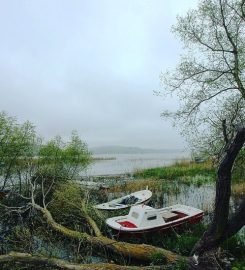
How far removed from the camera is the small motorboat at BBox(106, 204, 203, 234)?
45.6 ft

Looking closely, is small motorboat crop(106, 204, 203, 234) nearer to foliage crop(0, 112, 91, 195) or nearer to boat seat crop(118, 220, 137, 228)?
boat seat crop(118, 220, 137, 228)

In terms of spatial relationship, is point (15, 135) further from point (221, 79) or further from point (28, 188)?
point (221, 79)

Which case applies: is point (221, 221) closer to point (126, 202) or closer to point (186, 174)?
point (126, 202)

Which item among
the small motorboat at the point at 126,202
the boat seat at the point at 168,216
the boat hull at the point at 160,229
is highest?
the small motorboat at the point at 126,202

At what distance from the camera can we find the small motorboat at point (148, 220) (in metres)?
13.9

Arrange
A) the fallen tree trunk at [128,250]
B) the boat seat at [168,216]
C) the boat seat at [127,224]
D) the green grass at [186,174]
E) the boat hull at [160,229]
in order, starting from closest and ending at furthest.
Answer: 1. the fallen tree trunk at [128,250]
2. the boat hull at [160,229]
3. the boat seat at [127,224]
4. the boat seat at [168,216]
5. the green grass at [186,174]

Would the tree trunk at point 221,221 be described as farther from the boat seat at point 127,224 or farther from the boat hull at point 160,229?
the boat seat at point 127,224

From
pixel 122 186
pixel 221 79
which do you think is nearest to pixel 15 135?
pixel 122 186

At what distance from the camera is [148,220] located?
14234 millimetres

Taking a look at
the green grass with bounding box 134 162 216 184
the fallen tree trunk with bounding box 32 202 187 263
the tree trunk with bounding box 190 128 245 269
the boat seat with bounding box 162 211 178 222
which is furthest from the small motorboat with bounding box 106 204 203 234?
the green grass with bounding box 134 162 216 184

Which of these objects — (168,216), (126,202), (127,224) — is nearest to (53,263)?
(127,224)

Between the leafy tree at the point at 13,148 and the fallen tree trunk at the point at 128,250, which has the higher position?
the leafy tree at the point at 13,148

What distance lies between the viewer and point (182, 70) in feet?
66.1

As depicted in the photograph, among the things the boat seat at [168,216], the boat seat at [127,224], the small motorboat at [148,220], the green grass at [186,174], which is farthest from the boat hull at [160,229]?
the green grass at [186,174]
